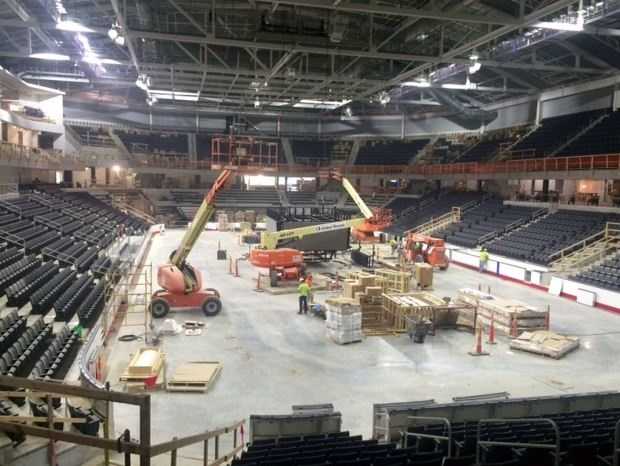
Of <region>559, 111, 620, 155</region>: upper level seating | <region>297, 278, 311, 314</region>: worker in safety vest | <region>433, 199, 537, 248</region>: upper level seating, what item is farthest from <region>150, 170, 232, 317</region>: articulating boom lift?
<region>559, 111, 620, 155</region>: upper level seating

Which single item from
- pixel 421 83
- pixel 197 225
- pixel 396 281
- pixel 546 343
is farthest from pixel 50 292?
pixel 421 83

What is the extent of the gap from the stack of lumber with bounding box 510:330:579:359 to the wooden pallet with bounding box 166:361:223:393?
878cm

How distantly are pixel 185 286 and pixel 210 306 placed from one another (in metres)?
1.12

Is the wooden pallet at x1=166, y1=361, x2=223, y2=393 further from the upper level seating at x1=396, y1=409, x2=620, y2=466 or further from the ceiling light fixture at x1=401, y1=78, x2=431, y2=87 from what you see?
the ceiling light fixture at x1=401, y1=78, x2=431, y2=87

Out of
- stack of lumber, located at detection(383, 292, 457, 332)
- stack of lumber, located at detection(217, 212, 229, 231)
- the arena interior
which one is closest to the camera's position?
the arena interior

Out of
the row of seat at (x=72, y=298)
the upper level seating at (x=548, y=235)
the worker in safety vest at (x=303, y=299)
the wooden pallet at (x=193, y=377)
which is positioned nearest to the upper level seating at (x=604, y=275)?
the upper level seating at (x=548, y=235)

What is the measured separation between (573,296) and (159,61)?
72.8 ft

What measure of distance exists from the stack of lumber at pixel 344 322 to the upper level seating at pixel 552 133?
23673 mm

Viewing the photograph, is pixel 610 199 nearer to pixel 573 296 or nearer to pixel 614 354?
pixel 573 296

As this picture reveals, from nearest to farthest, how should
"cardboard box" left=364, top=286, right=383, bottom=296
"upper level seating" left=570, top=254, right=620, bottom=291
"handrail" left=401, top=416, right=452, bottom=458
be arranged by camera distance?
1. "handrail" left=401, top=416, right=452, bottom=458
2. "cardboard box" left=364, top=286, right=383, bottom=296
3. "upper level seating" left=570, top=254, right=620, bottom=291

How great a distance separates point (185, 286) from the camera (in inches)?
653

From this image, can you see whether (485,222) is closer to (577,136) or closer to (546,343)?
(577,136)

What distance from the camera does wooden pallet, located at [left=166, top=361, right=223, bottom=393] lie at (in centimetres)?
1056

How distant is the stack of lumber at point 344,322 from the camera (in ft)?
45.7
